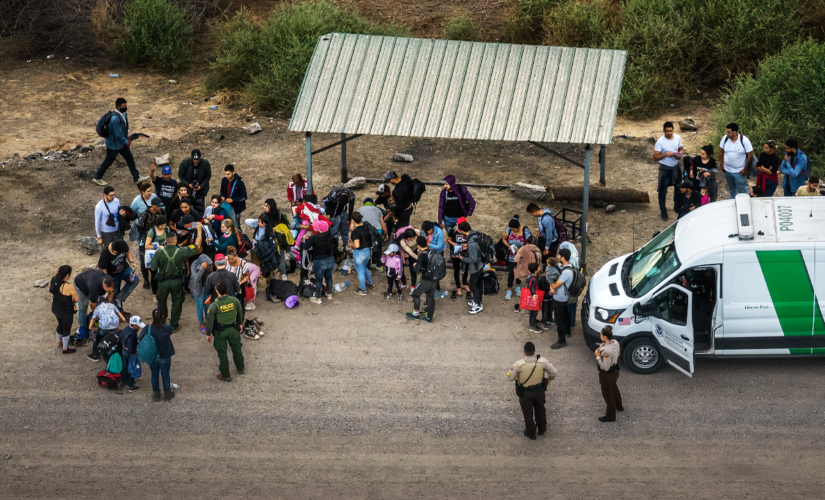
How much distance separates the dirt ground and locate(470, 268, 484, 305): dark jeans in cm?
→ 32

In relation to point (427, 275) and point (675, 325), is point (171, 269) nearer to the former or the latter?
point (427, 275)

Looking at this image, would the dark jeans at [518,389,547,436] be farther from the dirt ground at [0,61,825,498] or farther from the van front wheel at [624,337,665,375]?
the van front wheel at [624,337,665,375]

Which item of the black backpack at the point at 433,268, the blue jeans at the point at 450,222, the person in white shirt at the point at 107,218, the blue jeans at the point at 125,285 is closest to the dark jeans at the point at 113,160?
the person in white shirt at the point at 107,218

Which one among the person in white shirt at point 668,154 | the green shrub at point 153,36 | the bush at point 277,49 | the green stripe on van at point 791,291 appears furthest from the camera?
the green shrub at point 153,36

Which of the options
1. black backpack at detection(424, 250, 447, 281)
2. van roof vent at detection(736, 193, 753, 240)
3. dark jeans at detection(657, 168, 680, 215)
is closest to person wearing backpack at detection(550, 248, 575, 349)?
black backpack at detection(424, 250, 447, 281)

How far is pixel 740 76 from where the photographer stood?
21.9 metres

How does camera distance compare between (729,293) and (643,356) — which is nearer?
(729,293)

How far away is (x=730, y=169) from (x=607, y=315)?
530cm

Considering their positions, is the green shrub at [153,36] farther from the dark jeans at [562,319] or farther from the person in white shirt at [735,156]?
the dark jeans at [562,319]

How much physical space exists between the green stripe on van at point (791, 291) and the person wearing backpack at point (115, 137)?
39.5 feet

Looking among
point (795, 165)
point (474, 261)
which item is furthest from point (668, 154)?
point (474, 261)

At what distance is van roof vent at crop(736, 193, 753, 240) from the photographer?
12180mm

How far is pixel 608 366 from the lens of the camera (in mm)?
11625

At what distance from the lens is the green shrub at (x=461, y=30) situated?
24.1m
